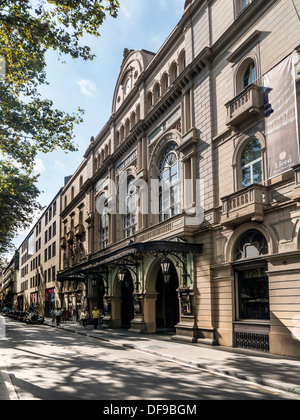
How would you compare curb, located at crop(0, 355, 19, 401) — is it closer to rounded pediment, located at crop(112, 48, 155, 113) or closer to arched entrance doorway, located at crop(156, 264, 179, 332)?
arched entrance doorway, located at crop(156, 264, 179, 332)

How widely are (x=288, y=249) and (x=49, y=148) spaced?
1105cm

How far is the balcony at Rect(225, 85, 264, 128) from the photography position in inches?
647

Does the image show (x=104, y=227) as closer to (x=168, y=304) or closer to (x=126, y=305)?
(x=126, y=305)

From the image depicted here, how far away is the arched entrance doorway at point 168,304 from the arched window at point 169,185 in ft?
15.8

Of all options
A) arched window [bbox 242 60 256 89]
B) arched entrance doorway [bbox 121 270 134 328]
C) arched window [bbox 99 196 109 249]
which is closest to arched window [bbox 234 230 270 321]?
arched window [bbox 242 60 256 89]

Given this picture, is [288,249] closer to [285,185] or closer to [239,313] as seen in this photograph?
[285,185]

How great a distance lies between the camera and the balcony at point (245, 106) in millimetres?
16422

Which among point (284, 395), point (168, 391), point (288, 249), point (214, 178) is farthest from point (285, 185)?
point (168, 391)

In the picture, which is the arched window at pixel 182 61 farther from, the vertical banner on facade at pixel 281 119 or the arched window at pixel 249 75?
the vertical banner on facade at pixel 281 119

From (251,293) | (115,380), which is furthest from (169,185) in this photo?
(115,380)

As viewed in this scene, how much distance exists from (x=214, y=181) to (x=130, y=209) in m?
11.6

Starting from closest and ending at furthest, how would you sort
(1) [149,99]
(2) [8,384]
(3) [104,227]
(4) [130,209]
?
(2) [8,384] → (1) [149,99] → (4) [130,209] → (3) [104,227]

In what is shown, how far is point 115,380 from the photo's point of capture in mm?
10086
